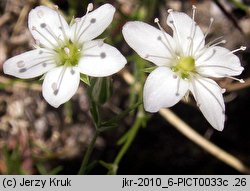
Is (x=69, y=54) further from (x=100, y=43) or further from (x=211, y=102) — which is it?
(x=211, y=102)

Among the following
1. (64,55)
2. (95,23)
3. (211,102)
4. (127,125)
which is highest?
(95,23)

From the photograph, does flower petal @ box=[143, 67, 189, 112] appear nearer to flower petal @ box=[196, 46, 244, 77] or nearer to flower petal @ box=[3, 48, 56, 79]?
flower petal @ box=[196, 46, 244, 77]

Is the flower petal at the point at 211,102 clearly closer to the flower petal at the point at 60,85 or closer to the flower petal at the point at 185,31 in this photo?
the flower petal at the point at 185,31

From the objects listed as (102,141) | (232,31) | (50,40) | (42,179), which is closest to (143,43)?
(50,40)

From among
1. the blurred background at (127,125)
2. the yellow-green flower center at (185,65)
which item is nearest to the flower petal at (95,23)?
the yellow-green flower center at (185,65)

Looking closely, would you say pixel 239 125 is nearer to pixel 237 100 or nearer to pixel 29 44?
pixel 237 100

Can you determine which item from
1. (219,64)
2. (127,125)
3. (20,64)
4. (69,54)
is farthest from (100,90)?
(127,125)

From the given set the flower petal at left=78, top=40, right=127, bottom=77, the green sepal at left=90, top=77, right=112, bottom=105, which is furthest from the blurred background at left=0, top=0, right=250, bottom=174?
the flower petal at left=78, top=40, right=127, bottom=77
